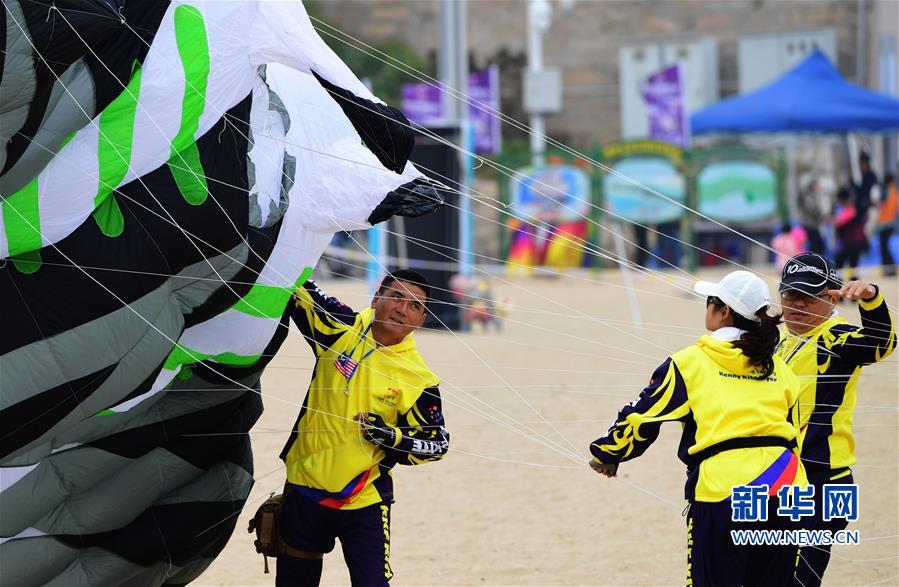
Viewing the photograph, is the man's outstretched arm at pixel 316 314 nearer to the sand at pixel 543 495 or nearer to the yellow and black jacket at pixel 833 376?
the sand at pixel 543 495

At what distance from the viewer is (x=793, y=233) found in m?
19.0

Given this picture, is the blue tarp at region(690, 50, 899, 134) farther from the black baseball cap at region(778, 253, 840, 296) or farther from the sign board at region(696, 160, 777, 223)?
the black baseball cap at region(778, 253, 840, 296)

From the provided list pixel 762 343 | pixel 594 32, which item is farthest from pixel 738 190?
pixel 762 343

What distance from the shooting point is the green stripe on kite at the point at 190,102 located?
3.77 m

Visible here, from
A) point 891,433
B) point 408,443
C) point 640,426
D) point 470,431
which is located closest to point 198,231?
point 408,443

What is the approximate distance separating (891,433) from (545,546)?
3.43 m

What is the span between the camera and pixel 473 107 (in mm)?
23969

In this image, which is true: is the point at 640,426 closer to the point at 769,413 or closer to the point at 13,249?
the point at 769,413

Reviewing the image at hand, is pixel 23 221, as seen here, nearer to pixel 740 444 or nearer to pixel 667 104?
pixel 740 444

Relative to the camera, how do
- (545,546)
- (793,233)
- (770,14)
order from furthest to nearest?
(770,14) < (793,233) < (545,546)

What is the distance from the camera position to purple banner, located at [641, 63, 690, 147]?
24328 millimetres

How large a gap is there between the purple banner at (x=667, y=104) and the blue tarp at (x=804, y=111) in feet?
11.2

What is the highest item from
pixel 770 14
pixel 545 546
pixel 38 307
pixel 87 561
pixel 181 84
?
pixel 770 14

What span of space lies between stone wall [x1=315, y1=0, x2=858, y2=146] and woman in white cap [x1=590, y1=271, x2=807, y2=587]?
91.5 feet
